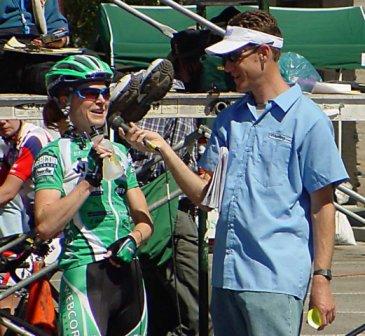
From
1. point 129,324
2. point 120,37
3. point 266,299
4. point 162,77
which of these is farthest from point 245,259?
point 120,37

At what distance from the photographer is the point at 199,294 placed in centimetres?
685

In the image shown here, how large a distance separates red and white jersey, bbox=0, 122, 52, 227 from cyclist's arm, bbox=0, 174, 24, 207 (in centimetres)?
3

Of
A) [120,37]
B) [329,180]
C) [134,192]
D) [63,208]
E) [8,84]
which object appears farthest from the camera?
[120,37]

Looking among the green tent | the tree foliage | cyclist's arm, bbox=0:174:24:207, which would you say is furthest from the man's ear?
the tree foliage

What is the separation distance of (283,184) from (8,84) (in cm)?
234

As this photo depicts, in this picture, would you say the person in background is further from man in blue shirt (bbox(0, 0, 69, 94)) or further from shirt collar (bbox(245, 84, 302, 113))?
shirt collar (bbox(245, 84, 302, 113))

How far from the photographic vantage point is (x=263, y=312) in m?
4.40

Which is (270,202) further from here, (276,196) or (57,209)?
(57,209)

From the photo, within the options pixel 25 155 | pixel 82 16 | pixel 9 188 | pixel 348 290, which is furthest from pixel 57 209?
pixel 82 16

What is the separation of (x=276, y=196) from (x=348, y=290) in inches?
304

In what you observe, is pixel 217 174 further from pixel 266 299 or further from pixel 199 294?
pixel 199 294

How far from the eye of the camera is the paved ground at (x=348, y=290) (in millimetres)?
9466

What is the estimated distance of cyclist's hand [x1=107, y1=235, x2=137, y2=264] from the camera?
4906mm

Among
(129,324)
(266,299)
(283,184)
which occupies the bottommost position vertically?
(129,324)
